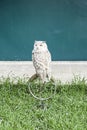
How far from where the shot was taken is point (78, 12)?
29.5 ft

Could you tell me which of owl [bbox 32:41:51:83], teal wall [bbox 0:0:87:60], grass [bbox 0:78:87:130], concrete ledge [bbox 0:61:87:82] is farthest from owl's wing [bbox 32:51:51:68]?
teal wall [bbox 0:0:87:60]

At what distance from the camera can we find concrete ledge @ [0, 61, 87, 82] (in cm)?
730

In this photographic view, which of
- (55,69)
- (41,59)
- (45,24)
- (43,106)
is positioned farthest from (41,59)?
(45,24)

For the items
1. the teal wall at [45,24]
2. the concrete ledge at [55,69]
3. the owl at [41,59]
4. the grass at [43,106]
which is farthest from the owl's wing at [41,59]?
the teal wall at [45,24]

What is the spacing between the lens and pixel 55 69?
7594 mm

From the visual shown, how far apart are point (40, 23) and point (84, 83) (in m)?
2.45

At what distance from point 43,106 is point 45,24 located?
3079 mm

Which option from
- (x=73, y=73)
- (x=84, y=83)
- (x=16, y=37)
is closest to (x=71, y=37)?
(x=16, y=37)

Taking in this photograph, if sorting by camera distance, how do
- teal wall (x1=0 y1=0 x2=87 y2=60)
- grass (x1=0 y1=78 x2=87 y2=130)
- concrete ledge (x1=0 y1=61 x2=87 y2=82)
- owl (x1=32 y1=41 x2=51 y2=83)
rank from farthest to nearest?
1. teal wall (x1=0 y1=0 x2=87 y2=60)
2. concrete ledge (x1=0 y1=61 x2=87 y2=82)
3. owl (x1=32 y1=41 x2=51 y2=83)
4. grass (x1=0 y1=78 x2=87 y2=130)

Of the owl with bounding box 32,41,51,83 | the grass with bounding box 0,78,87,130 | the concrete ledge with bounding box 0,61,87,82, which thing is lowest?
the grass with bounding box 0,78,87,130

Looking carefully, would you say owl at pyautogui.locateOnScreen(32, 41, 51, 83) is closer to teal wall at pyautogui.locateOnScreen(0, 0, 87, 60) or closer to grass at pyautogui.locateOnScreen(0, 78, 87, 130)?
grass at pyautogui.locateOnScreen(0, 78, 87, 130)

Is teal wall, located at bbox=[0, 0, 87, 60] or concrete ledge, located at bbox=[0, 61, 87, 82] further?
teal wall, located at bbox=[0, 0, 87, 60]

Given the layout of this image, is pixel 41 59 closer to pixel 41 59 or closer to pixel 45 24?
pixel 41 59

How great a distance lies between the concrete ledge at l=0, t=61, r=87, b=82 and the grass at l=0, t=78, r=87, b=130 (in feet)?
1.15
